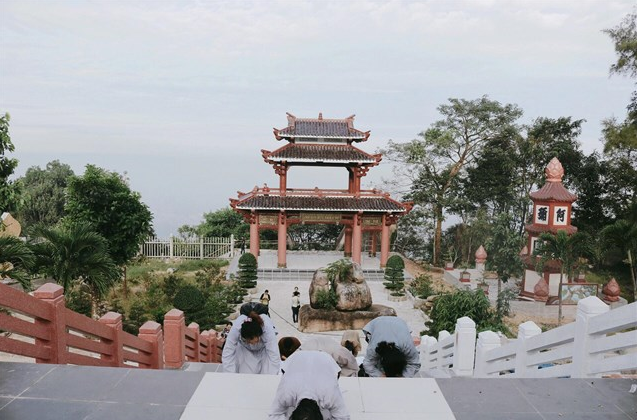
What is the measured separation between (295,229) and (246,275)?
48.4 ft

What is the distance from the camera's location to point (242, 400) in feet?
13.7

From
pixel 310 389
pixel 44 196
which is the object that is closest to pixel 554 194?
pixel 310 389

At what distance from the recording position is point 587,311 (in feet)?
15.5

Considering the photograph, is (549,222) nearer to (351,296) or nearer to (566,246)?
(566,246)

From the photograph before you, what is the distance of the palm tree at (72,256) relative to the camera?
1204 centimetres

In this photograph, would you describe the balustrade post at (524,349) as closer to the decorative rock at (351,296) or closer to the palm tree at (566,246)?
the decorative rock at (351,296)

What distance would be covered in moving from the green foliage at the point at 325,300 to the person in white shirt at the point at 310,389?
518 inches

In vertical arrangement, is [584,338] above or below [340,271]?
above

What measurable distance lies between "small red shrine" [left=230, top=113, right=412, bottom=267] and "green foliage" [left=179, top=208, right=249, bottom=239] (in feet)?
25.2

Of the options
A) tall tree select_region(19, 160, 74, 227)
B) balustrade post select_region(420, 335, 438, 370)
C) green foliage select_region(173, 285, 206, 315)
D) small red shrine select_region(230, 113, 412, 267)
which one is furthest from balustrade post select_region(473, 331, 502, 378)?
tall tree select_region(19, 160, 74, 227)

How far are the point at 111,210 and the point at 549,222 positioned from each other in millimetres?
17420

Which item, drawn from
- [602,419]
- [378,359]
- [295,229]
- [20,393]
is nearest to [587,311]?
[602,419]

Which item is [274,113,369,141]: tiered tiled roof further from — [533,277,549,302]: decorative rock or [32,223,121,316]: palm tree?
[32,223,121,316]: palm tree

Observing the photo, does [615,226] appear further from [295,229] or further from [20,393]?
[295,229]
